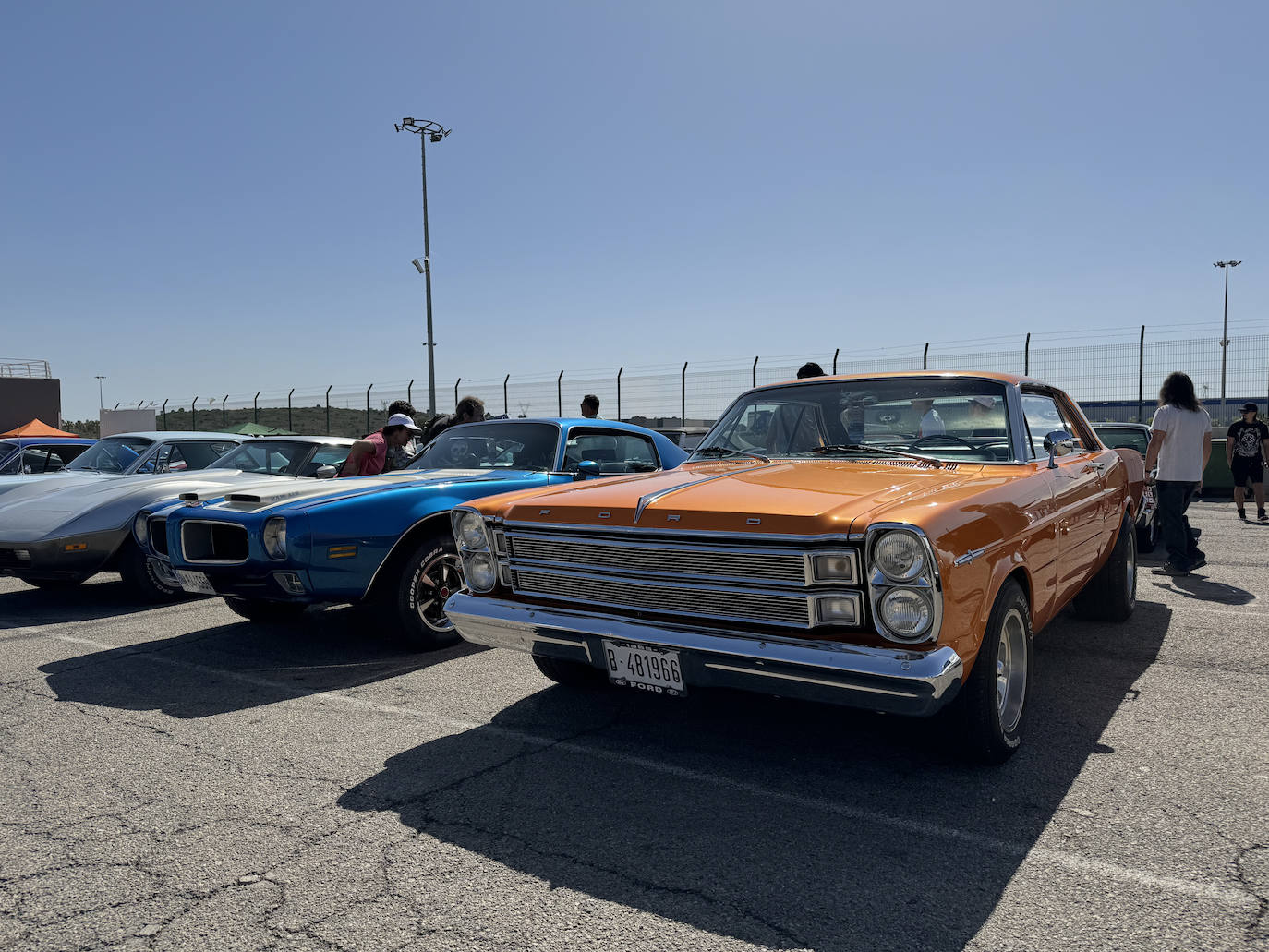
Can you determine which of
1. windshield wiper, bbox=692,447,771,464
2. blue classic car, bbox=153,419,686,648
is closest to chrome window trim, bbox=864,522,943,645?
windshield wiper, bbox=692,447,771,464

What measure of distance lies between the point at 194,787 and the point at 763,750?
7.25 ft

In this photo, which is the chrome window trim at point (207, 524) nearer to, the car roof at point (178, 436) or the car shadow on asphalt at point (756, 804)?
the car shadow on asphalt at point (756, 804)

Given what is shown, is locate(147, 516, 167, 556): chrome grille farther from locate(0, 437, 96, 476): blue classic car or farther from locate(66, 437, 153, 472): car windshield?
locate(0, 437, 96, 476): blue classic car

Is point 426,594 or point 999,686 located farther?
point 426,594

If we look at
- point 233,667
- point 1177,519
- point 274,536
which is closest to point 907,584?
point 274,536

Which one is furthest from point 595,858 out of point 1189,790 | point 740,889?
point 1189,790

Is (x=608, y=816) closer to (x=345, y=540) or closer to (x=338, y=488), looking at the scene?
(x=345, y=540)

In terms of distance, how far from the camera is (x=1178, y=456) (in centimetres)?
755

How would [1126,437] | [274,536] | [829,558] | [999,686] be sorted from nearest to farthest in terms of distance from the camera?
[829,558] → [999,686] → [274,536] → [1126,437]

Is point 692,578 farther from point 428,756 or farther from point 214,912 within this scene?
point 214,912

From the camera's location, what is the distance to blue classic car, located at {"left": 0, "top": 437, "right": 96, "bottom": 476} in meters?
11.5

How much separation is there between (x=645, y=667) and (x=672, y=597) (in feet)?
0.90

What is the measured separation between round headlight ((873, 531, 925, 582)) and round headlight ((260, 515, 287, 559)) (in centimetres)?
351

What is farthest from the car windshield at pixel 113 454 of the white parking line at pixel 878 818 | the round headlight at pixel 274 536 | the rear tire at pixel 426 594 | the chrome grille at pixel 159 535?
the white parking line at pixel 878 818
